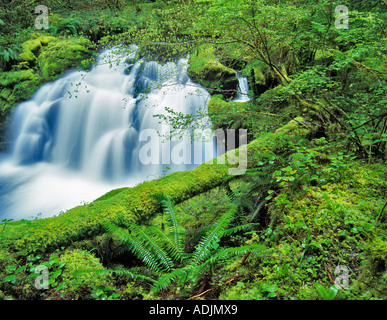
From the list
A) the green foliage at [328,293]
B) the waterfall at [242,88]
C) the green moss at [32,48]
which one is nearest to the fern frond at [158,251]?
the green foliage at [328,293]

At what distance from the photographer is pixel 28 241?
238 centimetres

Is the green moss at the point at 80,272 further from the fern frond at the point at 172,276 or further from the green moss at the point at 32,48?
the green moss at the point at 32,48

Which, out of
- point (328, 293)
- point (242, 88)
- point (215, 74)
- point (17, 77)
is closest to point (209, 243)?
point (328, 293)

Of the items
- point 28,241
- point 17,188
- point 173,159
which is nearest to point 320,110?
point 28,241

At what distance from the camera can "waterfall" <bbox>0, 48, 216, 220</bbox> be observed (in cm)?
917

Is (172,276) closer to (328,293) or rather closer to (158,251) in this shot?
(158,251)

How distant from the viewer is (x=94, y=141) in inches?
391

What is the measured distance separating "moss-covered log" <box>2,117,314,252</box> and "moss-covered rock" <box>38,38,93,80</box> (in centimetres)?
1119

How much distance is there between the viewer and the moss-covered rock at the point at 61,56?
38.5ft

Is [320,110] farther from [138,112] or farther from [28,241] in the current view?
[138,112]

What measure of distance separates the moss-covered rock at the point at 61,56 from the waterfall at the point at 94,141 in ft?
4.23

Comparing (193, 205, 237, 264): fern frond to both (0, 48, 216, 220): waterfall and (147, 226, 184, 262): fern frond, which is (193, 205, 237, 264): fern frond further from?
(0, 48, 216, 220): waterfall

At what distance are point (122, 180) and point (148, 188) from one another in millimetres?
6412
